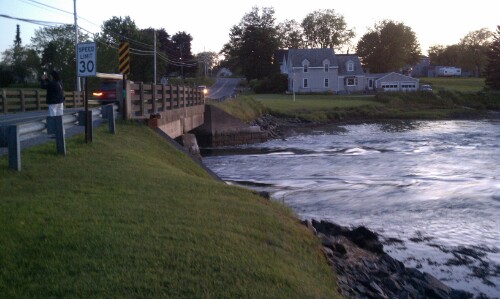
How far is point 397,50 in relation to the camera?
387 ft

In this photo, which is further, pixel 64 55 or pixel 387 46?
pixel 387 46

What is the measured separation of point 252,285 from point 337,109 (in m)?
64.2

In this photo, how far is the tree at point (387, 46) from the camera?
116 m

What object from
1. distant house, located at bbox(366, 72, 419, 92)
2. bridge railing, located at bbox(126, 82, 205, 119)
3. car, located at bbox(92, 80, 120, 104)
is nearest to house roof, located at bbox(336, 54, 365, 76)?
distant house, located at bbox(366, 72, 419, 92)

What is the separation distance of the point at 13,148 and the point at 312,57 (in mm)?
87664

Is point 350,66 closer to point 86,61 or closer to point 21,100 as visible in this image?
point 21,100

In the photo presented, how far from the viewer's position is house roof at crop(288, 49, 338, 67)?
95.2m

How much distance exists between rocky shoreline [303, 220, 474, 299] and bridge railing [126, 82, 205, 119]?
444 inches

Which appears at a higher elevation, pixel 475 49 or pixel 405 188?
pixel 475 49

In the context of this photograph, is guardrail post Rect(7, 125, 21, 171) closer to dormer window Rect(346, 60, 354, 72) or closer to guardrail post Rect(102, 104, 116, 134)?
guardrail post Rect(102, 104, 116, 134)

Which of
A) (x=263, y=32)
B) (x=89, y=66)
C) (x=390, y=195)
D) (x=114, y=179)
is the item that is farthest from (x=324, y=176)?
(x=263, y=32)

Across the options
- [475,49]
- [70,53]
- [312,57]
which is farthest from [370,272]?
[475,49]

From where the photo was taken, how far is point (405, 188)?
2341cm

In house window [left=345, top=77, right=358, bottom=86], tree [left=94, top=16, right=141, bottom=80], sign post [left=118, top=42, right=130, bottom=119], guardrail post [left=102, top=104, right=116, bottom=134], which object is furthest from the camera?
house window [left=345, top=77, right=358, bottom=86]
